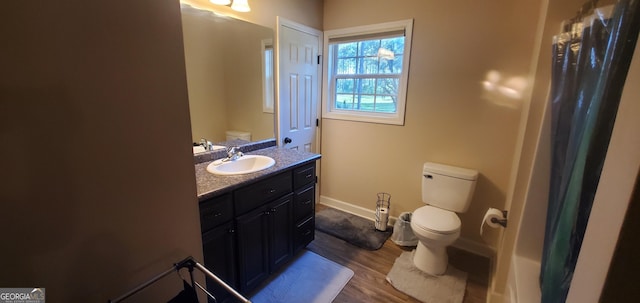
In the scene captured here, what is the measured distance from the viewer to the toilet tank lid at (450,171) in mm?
2125

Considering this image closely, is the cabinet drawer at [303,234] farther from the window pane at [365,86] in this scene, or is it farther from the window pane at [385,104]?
the window pane at [365,86]

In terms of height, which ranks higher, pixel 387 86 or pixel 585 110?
pixel 387 86

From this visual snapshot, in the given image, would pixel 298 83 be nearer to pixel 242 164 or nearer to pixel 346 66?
pixel 346 66

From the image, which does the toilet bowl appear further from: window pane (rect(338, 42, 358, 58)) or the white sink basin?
window pane (rect(338, 42, 358, 58))

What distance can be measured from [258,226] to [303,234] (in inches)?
22.3

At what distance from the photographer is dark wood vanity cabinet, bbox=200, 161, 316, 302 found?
4.78ft

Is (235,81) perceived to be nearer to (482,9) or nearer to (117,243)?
(117,243)

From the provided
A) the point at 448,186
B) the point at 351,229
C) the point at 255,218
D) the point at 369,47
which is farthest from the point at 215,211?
the point at 369,47

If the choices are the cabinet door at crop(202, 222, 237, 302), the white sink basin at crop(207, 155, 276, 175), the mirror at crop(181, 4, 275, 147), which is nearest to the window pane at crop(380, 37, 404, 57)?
the mirror at crop(181, 4, 275, 147)

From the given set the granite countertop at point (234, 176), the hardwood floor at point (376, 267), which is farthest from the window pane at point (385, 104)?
the hardwood floor at point (376, 267)

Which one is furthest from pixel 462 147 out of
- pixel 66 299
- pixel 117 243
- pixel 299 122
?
pixel 66 299

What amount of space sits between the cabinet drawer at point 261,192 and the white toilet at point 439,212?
104 centimetres

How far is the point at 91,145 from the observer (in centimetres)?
76

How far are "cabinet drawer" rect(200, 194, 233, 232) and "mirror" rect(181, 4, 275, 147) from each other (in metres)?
0.60
